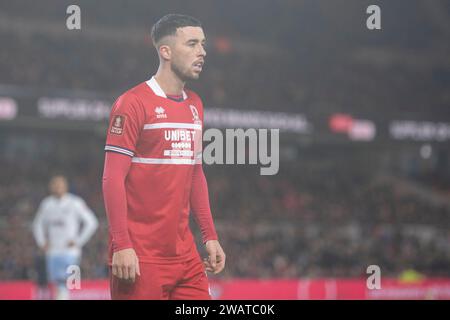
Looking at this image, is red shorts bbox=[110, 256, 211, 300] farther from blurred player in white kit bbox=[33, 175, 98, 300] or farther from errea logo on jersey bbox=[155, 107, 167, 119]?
blurred player in white kit bbox=[33, 175, 98, 300]

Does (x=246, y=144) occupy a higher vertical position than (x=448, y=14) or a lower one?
lower

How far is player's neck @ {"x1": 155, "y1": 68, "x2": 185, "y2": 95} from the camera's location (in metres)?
4.80

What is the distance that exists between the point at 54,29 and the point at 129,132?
13828 mm

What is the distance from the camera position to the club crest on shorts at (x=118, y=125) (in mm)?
4465

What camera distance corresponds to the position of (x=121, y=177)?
4418 mm

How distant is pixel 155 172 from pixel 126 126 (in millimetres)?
346

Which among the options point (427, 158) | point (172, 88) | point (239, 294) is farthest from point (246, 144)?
point (427, 158)

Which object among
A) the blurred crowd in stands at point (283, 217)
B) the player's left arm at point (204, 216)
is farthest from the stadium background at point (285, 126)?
the player's left arm at point (204, 216)

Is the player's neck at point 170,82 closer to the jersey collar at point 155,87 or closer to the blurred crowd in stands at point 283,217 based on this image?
the jersey collar at point 155,87

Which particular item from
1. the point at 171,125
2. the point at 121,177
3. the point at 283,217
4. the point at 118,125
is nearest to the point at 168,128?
the point at 171,125

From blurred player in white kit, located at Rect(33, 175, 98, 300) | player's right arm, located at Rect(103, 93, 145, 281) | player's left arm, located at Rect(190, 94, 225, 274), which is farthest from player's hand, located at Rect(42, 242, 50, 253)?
player's right arm, located at Rect(103, 93, 145, 281)

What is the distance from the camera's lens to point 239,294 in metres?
12.5

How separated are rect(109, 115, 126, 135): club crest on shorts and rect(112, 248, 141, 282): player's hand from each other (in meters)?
0.70
